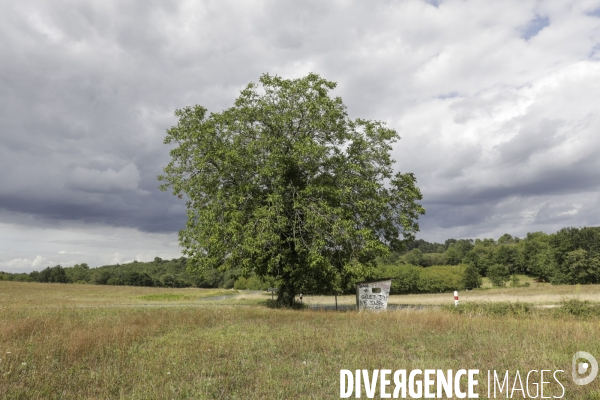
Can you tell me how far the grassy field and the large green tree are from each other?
7407 mm

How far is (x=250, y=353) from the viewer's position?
9.89 m

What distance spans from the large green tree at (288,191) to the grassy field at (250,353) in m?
7.41

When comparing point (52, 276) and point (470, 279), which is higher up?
point (470, 279)

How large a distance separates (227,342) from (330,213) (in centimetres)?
1167

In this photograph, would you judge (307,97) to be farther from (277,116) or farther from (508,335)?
(508,335)

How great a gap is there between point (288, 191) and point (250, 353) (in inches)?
582

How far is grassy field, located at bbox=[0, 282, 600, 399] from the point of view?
23.7 ft

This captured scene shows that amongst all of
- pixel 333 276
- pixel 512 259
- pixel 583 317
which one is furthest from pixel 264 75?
pixel 512 259

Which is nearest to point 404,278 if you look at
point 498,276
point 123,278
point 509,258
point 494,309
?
point 498,276

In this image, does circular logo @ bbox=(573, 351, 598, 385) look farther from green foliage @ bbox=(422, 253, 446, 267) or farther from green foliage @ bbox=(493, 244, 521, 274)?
green foliage @ bbox=(422, 253, 446, 267)

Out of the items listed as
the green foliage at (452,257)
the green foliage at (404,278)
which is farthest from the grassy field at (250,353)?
the green foliage at (452,257)

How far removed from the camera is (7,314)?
1695 cm

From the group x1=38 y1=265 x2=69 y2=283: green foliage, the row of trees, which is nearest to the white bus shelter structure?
the row of trees

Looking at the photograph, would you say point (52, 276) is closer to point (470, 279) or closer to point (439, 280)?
point (439, 280)
